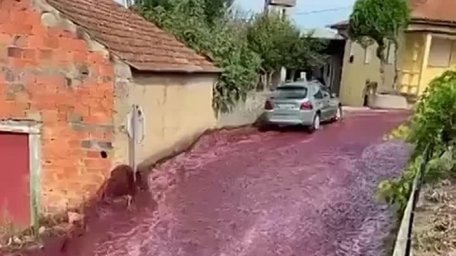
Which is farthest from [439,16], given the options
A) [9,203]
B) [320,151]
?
[9,203]

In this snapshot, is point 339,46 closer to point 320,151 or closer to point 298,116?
point 298,116

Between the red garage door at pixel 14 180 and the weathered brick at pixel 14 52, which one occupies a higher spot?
the weathered brick at pixel 14 52

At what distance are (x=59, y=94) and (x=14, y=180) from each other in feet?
6.81

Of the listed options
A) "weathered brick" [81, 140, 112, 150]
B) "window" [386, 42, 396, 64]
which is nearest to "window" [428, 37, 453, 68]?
"window" [386, 42, 396, 64]

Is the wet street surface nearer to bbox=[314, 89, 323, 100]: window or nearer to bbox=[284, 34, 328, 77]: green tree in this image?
bbox=[314, 89, 323, 100]: window

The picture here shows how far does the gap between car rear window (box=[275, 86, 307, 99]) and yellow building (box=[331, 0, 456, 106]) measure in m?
9.09

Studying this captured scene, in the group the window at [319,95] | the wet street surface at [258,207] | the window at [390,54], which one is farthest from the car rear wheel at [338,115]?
the window at [390,54]

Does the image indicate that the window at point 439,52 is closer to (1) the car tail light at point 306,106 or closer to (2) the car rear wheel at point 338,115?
(2) the car rear wheel at point 338,115

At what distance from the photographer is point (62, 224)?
503 inches

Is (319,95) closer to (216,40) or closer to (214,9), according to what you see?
(216,40)

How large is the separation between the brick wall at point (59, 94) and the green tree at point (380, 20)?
15.7 metres

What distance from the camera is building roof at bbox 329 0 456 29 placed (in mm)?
27703

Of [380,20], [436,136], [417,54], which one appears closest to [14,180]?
[436,136]

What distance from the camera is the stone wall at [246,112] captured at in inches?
801
